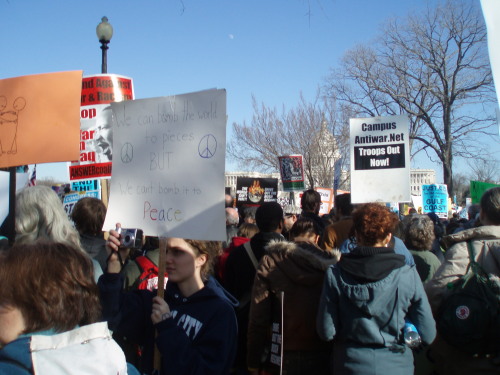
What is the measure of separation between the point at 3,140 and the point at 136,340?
5.02 feet

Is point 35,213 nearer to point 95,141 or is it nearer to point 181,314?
point 181,314

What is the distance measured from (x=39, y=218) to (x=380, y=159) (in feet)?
13.1

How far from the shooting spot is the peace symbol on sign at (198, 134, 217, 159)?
9.33 feet

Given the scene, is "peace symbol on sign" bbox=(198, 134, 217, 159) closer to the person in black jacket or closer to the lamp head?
the person in black jacket

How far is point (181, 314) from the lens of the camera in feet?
8.86

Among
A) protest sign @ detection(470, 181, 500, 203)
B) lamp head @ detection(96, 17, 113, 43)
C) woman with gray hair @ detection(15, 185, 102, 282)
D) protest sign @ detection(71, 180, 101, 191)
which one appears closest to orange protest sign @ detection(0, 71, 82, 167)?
woman with gray hair @ detection(15, 185, 102, 282)

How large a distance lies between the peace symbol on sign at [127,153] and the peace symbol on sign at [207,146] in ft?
1.47

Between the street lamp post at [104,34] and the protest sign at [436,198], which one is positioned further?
the protest sign at [436,198]

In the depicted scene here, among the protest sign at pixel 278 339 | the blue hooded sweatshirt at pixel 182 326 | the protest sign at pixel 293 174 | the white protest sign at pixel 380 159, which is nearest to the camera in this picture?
the blue hooded sweatshirt at pixel 182 326

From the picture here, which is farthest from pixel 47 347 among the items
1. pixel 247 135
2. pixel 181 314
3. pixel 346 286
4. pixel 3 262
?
pixel 247 135

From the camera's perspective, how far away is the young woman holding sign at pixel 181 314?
2434mm

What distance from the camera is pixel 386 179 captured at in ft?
19.4

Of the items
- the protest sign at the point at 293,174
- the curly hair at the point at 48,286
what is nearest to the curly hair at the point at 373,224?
the curly hair at the point at 48,286

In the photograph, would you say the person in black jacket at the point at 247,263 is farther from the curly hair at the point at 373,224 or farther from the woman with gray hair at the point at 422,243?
the woman with gray hair at the point at 422,243
